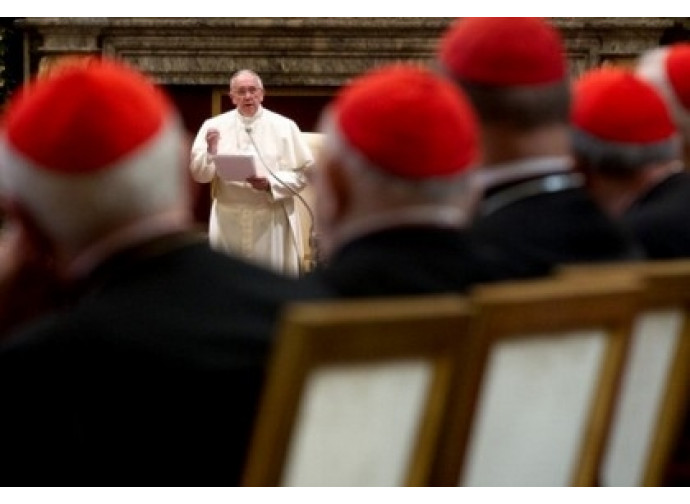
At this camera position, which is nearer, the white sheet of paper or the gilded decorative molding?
the white sheet of paper

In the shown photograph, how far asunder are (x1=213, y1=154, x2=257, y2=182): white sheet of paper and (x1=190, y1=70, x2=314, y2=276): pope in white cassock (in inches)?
12.7

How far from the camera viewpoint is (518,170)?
10.4 feet

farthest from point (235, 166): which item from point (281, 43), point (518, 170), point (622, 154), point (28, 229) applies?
point (28, 229)

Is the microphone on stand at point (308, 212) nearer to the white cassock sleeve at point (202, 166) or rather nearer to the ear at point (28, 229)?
the white cassock sleeve at point (202, 166)

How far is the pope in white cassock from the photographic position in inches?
428

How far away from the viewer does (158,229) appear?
7.67ft

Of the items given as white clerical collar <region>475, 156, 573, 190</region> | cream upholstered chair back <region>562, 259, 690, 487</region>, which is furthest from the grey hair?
cream upholstered chair back <region>562, 259, 690, 487</region>

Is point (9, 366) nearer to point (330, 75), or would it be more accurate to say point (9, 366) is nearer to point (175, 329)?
point (175, 329)

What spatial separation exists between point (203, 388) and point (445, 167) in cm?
60

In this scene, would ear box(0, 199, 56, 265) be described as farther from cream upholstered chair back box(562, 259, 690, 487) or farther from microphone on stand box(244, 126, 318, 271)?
microphone on stand box(244, 126, 318, 271)

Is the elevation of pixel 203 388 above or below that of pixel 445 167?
below

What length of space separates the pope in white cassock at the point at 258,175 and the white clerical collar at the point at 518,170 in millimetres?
7511

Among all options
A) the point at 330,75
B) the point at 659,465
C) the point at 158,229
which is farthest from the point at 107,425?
the point at 330,75

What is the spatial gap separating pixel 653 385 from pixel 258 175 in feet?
26.4
